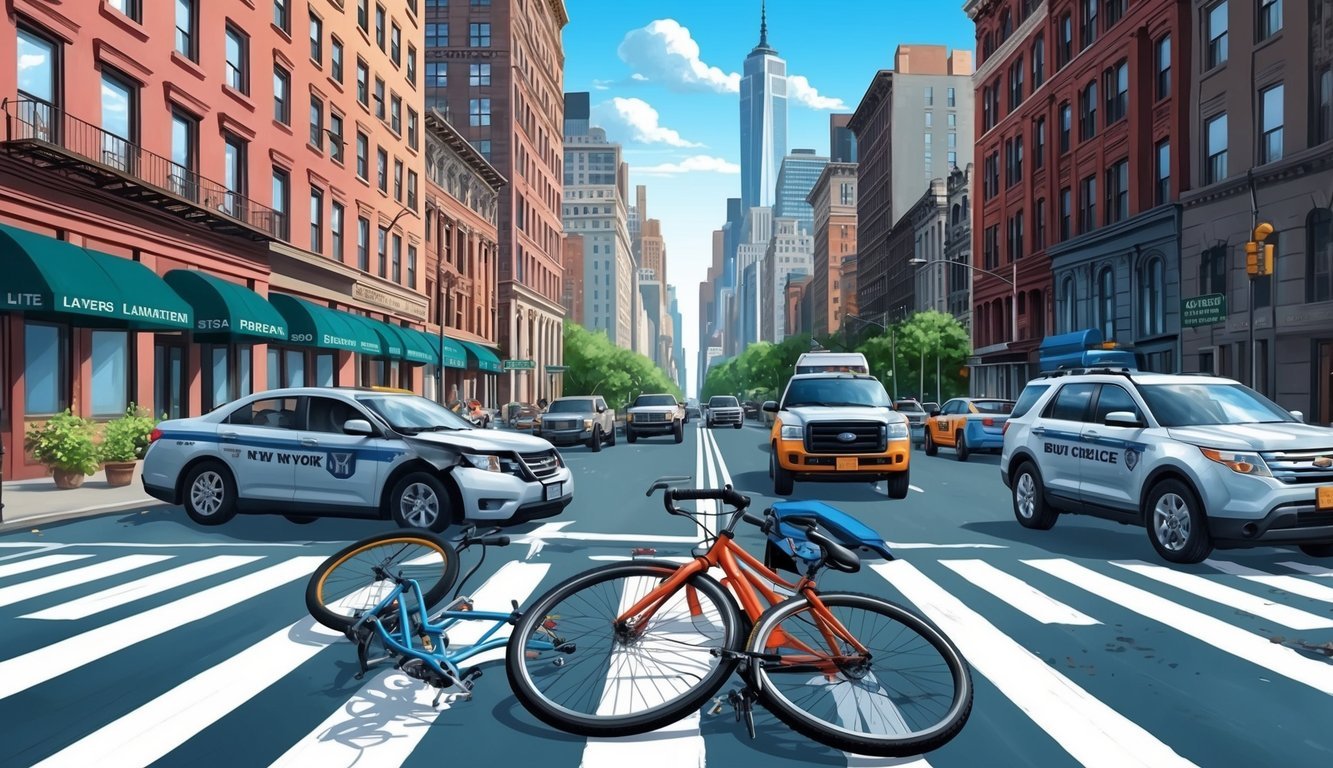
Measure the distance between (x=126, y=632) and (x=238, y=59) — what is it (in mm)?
27920

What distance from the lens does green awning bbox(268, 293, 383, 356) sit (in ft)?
106

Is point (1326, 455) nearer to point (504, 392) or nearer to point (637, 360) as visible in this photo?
point (504, 392)

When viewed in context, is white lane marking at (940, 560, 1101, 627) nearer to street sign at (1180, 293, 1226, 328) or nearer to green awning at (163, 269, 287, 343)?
green awning at (163, 269, 287, 343)

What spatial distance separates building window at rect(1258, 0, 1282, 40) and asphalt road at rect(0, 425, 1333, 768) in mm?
27124

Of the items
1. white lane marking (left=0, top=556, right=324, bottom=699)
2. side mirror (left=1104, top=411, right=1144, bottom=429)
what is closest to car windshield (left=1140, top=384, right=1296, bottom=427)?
side mirror (left=1104, top=411, right=1144, bottom=429)

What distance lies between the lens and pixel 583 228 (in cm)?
18300

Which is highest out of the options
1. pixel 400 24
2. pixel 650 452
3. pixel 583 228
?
pixel 583 228

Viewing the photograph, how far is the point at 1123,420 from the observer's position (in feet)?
33.4

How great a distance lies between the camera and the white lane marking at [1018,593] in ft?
24.1

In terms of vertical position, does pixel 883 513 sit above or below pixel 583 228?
below

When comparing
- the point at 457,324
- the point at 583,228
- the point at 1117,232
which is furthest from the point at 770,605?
the point at 583,228

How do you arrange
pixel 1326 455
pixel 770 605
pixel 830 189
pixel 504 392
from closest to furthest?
1. pixel 770 605
2. pixel 1326 455
3. pixel 504 392
4. pixel 830 189

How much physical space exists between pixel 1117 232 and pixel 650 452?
2442 cm

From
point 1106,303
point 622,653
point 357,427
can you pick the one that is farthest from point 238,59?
point 1106,303
